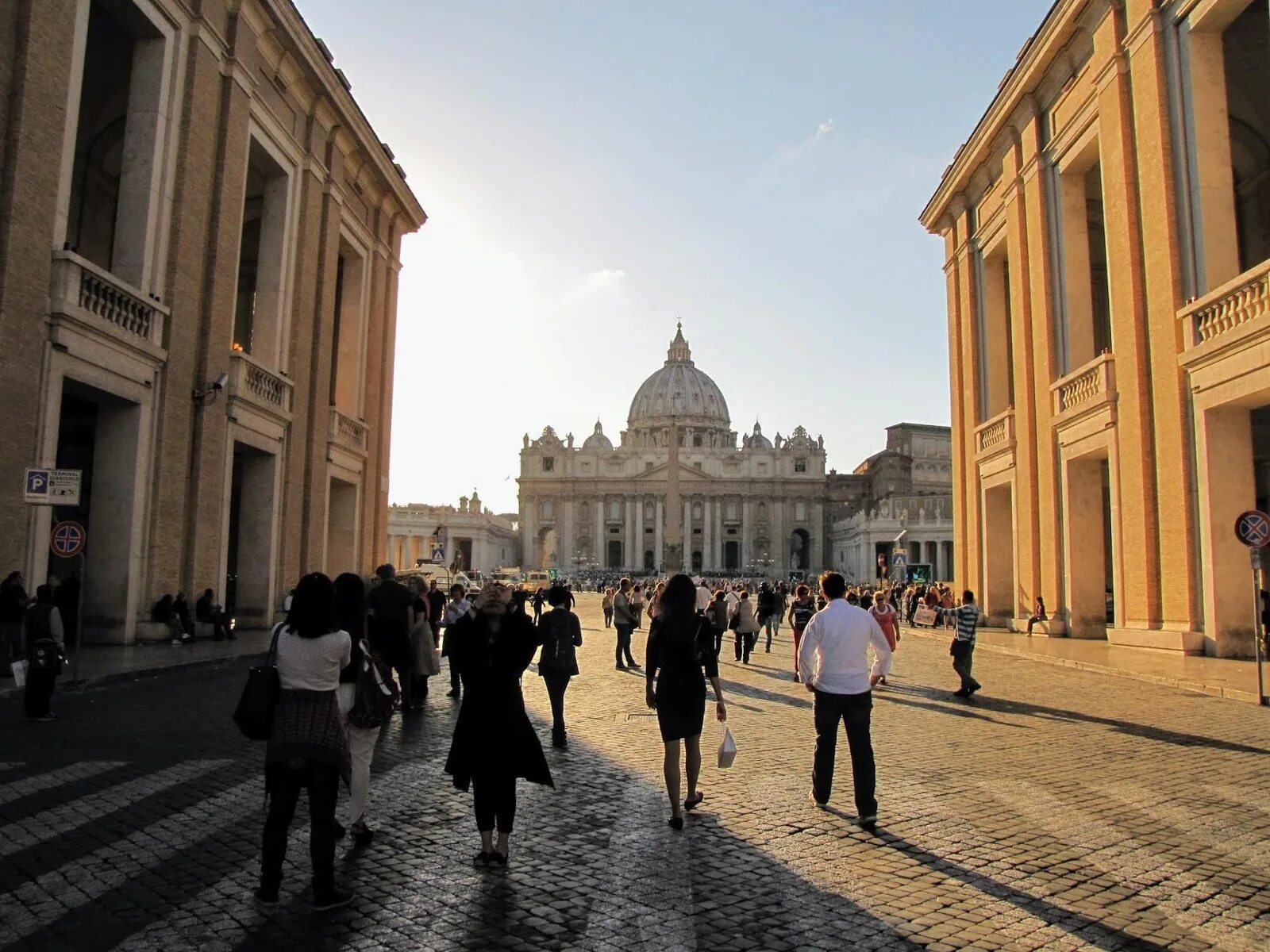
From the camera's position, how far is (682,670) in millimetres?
6777

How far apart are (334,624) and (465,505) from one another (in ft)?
348

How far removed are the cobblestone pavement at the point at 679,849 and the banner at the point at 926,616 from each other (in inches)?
862

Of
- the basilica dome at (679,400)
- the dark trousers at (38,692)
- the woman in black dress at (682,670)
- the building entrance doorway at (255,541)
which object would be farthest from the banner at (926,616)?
the basilica dome at (679,400)

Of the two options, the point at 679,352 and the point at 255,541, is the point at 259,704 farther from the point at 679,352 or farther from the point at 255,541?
the point at 679,352

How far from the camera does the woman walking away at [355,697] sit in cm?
578

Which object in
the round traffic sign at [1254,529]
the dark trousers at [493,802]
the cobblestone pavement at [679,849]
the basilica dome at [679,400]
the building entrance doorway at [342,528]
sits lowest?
the cobblestone pavement at [679,849]

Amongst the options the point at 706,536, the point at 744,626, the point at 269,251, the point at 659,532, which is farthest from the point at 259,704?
the point at 706,536

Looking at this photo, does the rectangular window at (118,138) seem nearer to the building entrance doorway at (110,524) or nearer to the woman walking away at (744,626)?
Result: the building entrance doorway at (110,524)

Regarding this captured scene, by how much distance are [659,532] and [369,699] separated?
11874cm

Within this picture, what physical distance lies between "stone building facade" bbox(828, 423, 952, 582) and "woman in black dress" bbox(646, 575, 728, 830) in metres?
70.1

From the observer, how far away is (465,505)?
11012cm

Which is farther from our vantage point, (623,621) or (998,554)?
(998,554)

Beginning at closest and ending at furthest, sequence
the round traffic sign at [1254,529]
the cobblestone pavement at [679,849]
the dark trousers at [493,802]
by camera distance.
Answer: the cobblestone pavement at [679,849], the dark trousers at [493,802], the round traffic sign at [1254,529]

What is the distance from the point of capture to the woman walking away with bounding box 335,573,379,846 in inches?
228
